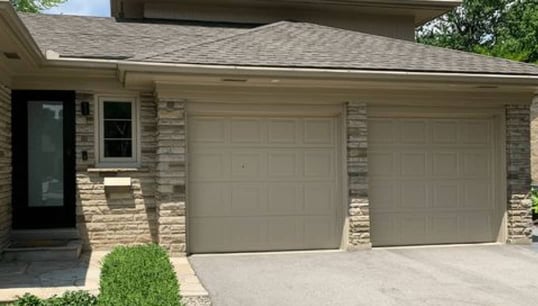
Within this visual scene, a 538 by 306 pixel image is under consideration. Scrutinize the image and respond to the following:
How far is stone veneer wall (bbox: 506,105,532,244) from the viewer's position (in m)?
10.4

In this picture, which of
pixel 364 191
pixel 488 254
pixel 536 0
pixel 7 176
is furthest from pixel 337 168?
pixel 536 0

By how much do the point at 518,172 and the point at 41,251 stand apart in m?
7.73

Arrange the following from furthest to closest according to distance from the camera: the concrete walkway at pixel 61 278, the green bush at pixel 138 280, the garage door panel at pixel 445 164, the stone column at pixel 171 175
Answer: the garage door panel at pixel 445 164
the stone column at pixel 171 175
the concrete walkway at pixel 61 278
the green bush at pixel 138 280

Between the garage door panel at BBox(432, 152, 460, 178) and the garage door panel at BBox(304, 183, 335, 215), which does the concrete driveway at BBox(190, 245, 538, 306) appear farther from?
the garage door panel at BBox(432, 152, 460, 178)

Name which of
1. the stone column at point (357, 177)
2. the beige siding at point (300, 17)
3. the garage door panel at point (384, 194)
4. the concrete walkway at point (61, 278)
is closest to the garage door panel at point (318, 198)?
the stone column at point (357, 177)

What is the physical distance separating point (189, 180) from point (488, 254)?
15.6 ft

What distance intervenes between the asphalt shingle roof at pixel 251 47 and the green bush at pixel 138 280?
12.4 ft

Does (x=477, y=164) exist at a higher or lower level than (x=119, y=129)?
lower

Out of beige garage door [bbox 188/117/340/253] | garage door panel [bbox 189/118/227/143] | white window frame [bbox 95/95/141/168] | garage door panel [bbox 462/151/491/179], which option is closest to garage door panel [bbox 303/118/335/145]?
beige garage door [bbox 188/117/340/253]

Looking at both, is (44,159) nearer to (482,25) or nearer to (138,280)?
(138,280)

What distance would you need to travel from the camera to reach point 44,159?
9.73 metres

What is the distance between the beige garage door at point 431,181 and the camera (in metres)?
10.1

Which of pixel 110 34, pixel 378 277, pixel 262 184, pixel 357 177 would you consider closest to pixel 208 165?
pixel 262 184

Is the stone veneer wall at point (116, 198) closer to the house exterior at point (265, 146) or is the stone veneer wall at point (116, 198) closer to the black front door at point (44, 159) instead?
A: the house exterior at point (265, 146)
